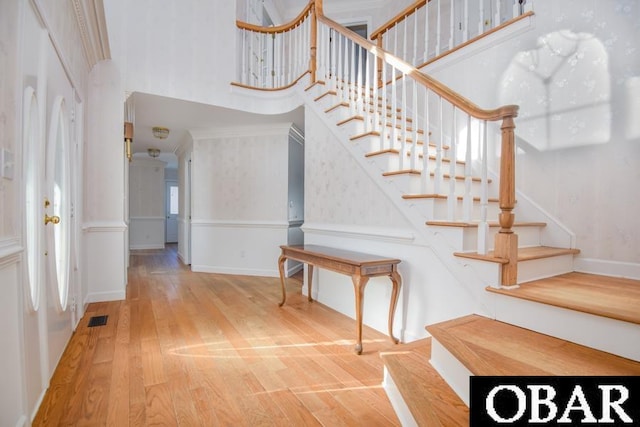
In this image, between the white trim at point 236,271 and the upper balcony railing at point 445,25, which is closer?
the upper balcony railing at point 445,25

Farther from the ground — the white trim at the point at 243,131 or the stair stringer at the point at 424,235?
the white trim at the point at 243,131

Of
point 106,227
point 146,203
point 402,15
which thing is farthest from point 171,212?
point 402,15

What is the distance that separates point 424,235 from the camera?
7.45 feet

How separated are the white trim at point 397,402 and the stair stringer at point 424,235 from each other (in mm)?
670

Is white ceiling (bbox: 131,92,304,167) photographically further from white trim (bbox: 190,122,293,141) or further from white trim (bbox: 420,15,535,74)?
white trim (bbox: 420,15,535,74)

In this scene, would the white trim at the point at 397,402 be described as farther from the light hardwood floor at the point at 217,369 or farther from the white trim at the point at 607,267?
the white trim at the point at 607,267

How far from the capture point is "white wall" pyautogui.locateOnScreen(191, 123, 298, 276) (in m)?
5.00

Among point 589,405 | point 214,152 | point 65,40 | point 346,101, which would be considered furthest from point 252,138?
point 589,405

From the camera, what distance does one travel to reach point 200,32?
3.89m

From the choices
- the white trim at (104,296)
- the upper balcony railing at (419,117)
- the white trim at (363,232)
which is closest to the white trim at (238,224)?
the white trim at (363,232)

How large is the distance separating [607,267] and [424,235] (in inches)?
50.3

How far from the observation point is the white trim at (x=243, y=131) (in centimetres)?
495

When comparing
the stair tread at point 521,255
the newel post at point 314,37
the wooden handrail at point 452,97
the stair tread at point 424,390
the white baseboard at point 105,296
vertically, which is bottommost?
the white baseboard at point 105,296

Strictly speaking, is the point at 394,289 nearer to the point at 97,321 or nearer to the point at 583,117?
the point at 583,117
